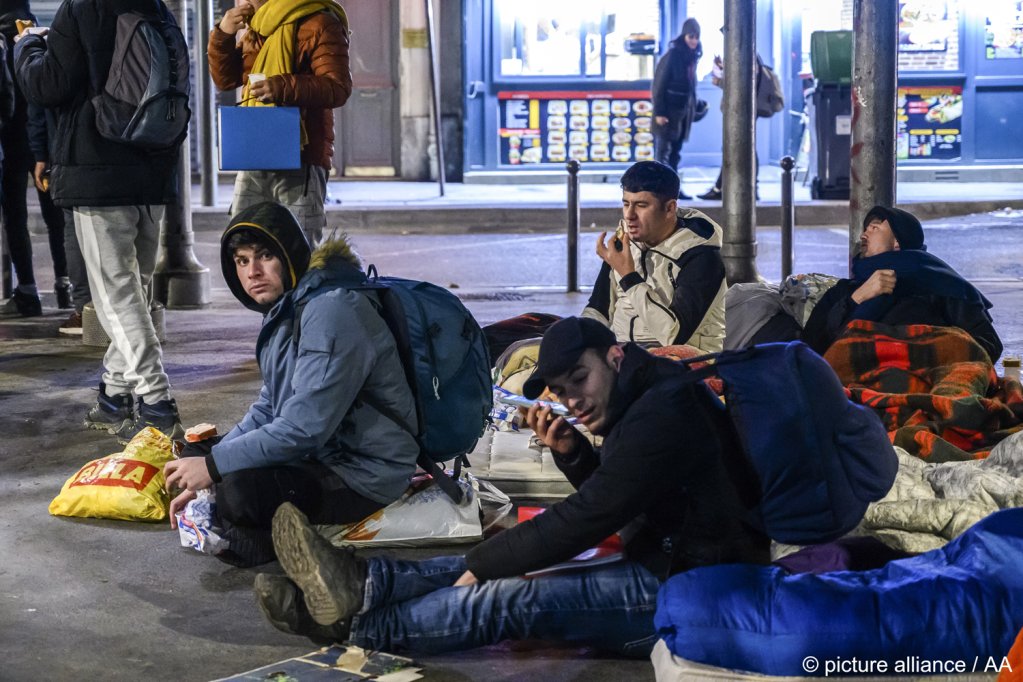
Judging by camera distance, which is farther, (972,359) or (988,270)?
(988,270)

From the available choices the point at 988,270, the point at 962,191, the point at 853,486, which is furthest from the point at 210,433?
the point at 962,191

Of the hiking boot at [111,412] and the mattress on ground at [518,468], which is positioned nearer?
the mattress on ground at [518,468]

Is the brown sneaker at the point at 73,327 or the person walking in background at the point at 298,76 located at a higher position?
the person walking in background at the point at 298,76

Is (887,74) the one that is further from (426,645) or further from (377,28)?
(377,28)

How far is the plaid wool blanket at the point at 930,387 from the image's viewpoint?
18.0ft

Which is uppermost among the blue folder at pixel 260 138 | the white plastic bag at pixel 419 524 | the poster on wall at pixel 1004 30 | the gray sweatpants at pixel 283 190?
the poster on wall at pixel 1004 30

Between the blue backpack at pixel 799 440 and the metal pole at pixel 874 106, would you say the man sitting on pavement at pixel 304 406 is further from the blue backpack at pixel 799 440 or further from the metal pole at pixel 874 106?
the metal pole at pixel 874 106

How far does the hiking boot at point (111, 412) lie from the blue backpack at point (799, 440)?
3.42m

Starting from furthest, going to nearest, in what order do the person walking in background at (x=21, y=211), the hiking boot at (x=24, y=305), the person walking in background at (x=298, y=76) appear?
the hiking boot at (x=24, y=305), the person walking in background at (x=21, y=211), the person walking in background at (x=298, y=76)

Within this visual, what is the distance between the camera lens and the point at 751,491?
374 centimetres

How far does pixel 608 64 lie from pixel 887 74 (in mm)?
10327

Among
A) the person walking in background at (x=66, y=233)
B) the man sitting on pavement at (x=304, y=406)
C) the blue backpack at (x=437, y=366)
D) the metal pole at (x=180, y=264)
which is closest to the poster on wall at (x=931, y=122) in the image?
the metal pole at (x=180, y=264)

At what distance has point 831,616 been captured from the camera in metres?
3.58

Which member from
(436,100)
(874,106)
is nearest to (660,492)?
(874,106)
